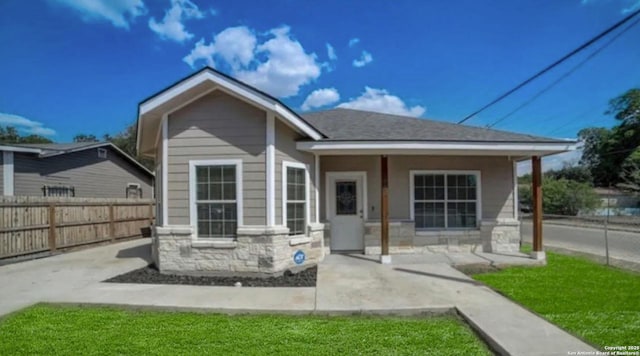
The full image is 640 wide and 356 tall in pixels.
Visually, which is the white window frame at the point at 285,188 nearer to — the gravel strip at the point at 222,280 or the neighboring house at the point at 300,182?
the neighboring house at the point at 300,182

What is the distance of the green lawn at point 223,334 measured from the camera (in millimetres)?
3941

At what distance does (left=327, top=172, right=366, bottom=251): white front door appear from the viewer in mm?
9734

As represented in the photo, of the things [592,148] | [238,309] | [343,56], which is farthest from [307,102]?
[592,148]

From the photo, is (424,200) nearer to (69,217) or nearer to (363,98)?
(69,217)

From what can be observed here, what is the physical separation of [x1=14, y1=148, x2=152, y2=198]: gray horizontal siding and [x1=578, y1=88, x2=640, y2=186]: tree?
37787 mm

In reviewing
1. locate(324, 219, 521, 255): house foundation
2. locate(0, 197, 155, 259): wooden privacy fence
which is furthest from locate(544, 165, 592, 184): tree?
locate(0, 197, 155, 259): wooden privacy fence

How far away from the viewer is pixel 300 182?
27.6 ft

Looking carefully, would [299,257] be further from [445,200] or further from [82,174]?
[82,174]

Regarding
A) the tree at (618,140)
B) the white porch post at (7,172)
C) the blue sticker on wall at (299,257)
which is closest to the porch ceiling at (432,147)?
the blue sticker on wall at (299,257)

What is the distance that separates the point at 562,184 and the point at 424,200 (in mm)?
25403

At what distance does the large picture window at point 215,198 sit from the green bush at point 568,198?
26587mm

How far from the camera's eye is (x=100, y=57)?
14.0 metres

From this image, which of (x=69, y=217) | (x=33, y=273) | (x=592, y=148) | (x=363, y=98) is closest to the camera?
(x=33, y=273)

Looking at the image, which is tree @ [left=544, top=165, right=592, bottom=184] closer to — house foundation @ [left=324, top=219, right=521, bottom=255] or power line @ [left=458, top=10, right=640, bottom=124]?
power line @ [left=458, top=10, right=640, bottom=124]
